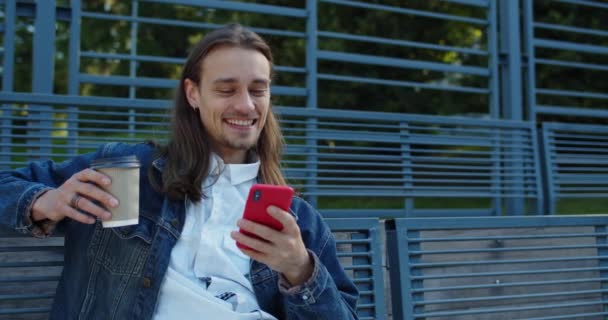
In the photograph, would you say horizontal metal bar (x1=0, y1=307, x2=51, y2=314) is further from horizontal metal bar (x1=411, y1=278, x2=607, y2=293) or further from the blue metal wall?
horizontal metal bar (x1=411, y1=278, x2=607, y2=293)

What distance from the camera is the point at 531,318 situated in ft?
9.80

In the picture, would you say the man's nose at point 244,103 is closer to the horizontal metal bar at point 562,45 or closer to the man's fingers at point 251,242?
the man's fingers at point 251,242

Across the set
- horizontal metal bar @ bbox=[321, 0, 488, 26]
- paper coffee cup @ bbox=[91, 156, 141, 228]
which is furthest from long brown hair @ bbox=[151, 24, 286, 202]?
horizontal metal bar @ bbox=[321, 0, 488, 26]

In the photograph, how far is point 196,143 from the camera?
2230mm

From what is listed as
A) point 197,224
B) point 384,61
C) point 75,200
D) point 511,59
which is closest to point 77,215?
point 75,200

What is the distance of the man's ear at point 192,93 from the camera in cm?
230

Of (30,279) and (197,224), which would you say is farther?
(30,279)

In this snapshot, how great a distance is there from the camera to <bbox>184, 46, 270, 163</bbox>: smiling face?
2.15 meters

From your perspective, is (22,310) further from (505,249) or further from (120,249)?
(505,249)

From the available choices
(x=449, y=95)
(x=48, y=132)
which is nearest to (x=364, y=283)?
(x=48, y=132)

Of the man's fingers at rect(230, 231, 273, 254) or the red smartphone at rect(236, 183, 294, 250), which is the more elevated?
the red smartphone at rect(236, 183, 294, 250)

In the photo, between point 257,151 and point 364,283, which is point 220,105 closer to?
point 257,151

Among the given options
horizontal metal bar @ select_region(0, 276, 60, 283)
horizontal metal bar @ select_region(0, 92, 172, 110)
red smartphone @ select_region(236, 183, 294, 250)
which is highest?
horizontal metal bar @ select_region(0, 92, 172, 110)

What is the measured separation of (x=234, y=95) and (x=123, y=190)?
0.69m
